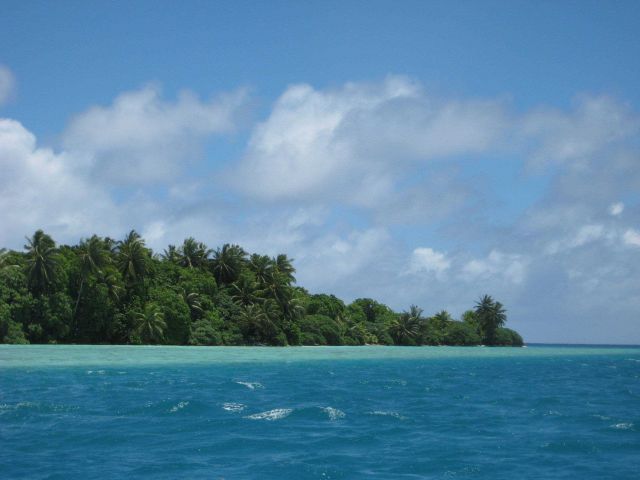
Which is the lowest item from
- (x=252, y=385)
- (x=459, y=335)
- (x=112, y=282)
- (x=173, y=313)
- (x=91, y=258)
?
(x=252, y=385)

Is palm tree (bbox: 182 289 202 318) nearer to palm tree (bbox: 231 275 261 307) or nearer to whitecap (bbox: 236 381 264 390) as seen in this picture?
palm tree (bbox: 231 275 261 307)

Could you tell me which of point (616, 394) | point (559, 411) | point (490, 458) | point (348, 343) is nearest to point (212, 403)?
point (490, 458)

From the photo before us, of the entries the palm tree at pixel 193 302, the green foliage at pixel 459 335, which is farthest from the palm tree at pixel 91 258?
the green foliage at pixel 459 335

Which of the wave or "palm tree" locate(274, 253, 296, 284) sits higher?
"palm tree" locate(274, 253, 296, 284)

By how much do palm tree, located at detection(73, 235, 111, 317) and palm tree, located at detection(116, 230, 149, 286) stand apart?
5.22 m

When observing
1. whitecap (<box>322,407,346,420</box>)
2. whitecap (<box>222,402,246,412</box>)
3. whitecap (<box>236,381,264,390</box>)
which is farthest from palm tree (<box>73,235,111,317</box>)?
whitecap (<box>322,407,346,420</box>)

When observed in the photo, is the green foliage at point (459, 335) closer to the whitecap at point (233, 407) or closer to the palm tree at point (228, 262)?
the palm tree at point (228, 262)

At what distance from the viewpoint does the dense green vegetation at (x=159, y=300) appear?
6356 cm

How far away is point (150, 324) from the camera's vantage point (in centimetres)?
6856

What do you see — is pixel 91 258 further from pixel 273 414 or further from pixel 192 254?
pixel 273 414

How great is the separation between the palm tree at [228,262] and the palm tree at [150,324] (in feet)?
67.0

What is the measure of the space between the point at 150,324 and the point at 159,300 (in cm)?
420

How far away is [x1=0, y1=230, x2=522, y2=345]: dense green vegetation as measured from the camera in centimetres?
6356

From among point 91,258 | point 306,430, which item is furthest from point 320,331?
point 306,430
